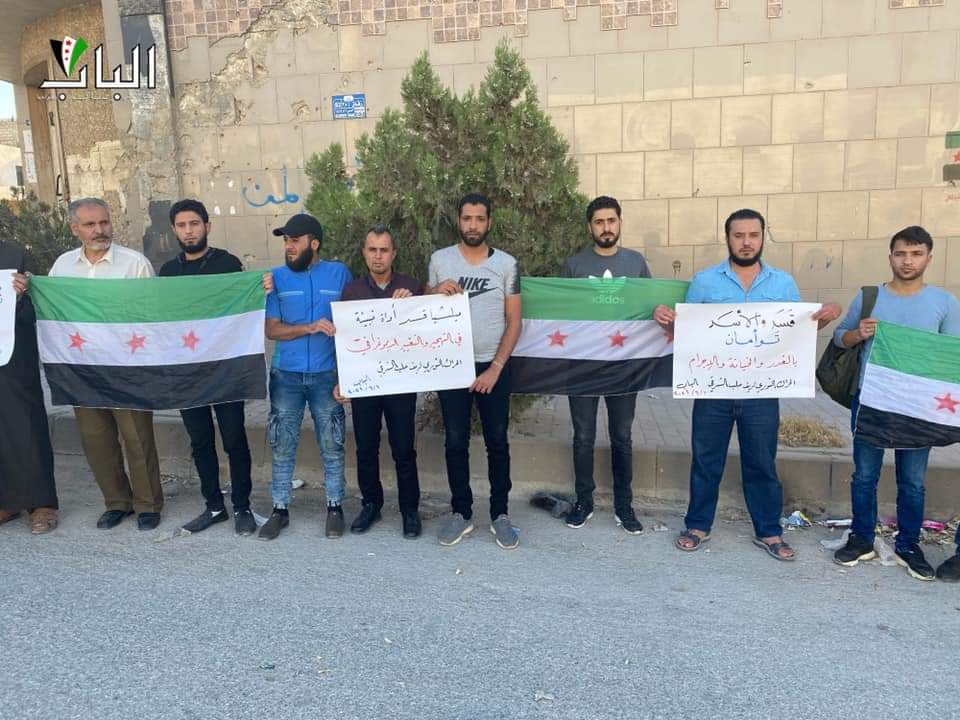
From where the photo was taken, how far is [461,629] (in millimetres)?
3334

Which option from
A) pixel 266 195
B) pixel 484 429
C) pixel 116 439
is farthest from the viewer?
pixel 266 195

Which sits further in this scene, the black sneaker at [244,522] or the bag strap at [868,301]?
the black sneaker at [244,522]

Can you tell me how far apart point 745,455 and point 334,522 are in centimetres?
256

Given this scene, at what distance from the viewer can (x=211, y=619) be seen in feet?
11.2

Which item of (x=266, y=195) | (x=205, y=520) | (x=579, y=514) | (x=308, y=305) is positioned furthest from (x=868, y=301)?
(x=266, y=195)

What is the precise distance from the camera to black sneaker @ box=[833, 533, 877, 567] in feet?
13.1

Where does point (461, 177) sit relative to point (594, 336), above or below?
above

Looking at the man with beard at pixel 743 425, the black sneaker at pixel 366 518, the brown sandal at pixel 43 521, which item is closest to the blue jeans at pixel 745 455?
the man with beard at pixel 743 425

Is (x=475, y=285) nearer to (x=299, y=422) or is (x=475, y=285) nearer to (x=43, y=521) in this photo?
(x=299, y=422)

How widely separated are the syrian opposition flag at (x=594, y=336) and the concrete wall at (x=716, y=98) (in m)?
3.53

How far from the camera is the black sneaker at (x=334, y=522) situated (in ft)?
14.6

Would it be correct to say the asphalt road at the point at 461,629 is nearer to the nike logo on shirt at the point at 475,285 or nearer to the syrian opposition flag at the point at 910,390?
the syrian opposition flag at the point at 910,390

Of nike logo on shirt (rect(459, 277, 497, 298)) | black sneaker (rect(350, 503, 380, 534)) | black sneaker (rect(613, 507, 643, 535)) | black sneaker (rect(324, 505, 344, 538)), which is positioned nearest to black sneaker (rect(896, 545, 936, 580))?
black sneaker (rect(613, 507, 643, 535))

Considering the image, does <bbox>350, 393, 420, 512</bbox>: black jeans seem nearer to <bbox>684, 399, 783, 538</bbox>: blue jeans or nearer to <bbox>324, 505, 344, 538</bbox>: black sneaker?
<bbox>324, 505, 344, 538</bbox>: black sneaker
